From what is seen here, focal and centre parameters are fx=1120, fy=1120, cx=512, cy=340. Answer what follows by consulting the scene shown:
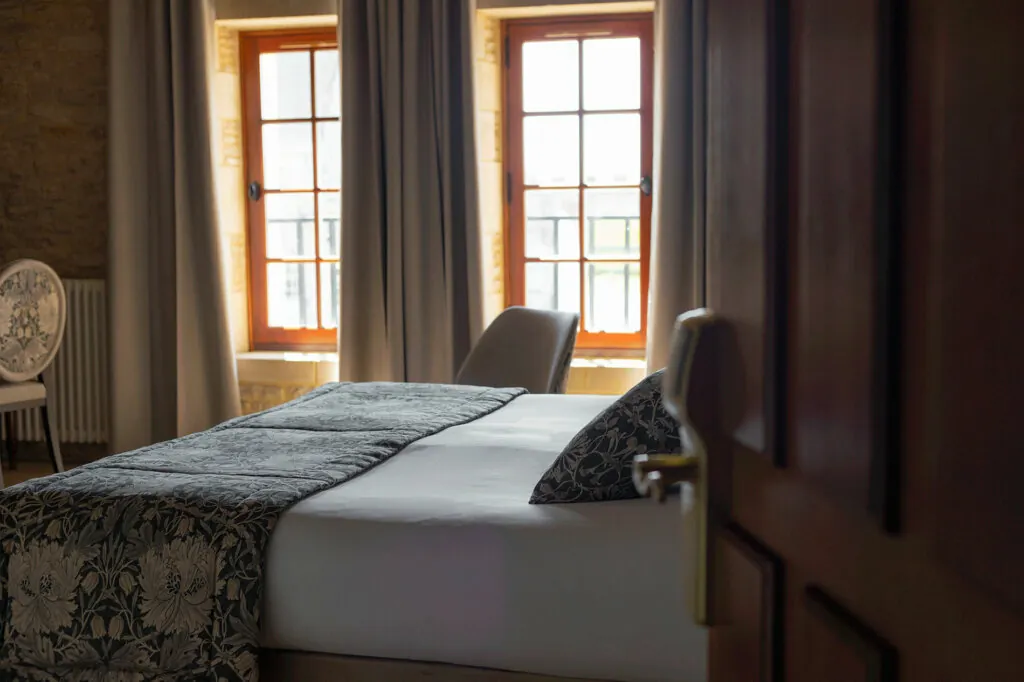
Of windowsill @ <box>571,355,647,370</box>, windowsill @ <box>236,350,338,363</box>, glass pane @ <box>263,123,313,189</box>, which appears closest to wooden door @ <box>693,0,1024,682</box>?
windowsill @ <box>571,355,647,370</box>

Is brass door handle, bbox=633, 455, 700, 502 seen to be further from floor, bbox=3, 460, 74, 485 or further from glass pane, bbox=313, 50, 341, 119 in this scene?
floor, bbox=3, 460, 74, 485

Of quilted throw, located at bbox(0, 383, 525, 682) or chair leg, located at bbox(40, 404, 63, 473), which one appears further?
chair leg, located at bbox(40, 404, 63, 473)

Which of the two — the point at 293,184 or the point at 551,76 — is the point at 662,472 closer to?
the point at 551,76

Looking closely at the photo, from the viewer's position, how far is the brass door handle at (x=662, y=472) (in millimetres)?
765

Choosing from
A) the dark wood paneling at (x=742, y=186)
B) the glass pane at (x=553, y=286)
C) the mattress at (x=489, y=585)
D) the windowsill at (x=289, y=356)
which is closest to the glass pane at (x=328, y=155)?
the windowsill at (x=289, y=356)

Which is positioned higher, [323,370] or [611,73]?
[611,73]

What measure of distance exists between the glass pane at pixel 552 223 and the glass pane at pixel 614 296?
0.51 ft

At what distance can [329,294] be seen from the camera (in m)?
5.88

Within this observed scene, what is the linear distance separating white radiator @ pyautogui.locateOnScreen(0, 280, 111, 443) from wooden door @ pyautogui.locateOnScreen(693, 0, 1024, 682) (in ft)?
18.5

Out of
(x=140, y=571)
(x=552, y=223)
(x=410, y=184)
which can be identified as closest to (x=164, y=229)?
(x=410, y=184)

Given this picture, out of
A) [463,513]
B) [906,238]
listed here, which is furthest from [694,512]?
[463,513]

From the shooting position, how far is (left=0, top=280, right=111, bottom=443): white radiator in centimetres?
591

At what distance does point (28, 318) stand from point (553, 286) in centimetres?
244

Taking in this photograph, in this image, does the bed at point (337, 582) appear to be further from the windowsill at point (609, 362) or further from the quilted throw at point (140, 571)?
the windowsill at point (609, 362)
